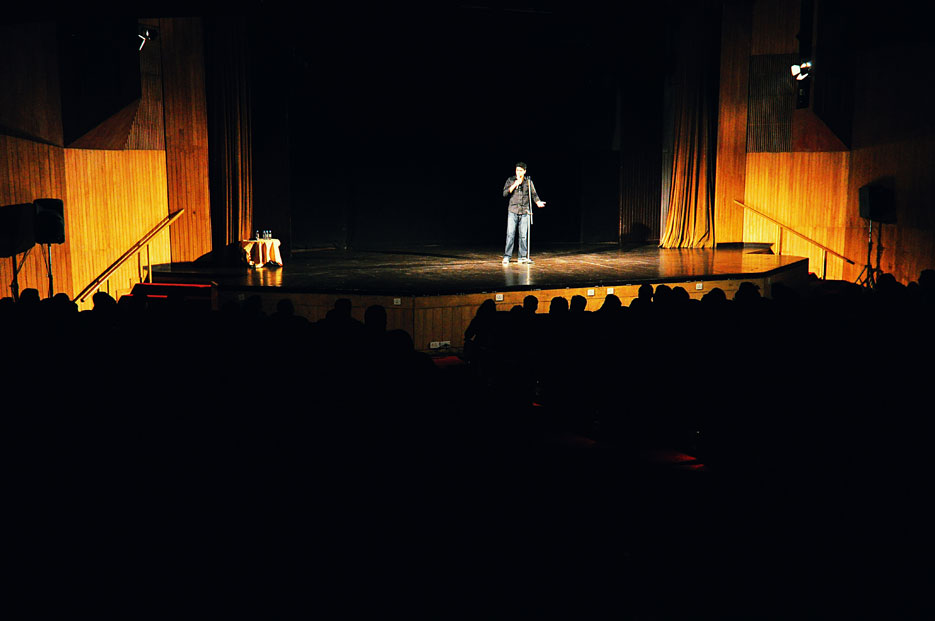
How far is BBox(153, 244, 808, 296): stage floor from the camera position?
8859 millimetres

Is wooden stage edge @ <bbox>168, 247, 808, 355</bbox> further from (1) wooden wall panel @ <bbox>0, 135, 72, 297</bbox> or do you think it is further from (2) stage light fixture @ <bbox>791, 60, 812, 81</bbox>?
(2) stage light fixture @ <bbox>791, 60, 812, 81</bbox>

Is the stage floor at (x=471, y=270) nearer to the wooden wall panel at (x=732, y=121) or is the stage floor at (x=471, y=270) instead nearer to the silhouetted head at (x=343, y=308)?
the wooden wall panel at (x=732, y=121)

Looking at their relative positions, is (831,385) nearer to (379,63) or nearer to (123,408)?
(123,408)

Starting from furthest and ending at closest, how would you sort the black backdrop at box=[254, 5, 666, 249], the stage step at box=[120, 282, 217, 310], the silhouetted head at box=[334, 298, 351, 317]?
the black backdrop at box=[254, 5, 666, 249] → the stage step at box=[120, 282, 217, 310] → the silhouetted head at box=[334, 298, 351, 317]

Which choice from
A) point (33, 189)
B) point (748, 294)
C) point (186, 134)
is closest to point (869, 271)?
point (748, 294)

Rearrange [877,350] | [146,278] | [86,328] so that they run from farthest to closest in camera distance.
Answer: [146,278], [86,328], [877,350]

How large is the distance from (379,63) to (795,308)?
854 cm

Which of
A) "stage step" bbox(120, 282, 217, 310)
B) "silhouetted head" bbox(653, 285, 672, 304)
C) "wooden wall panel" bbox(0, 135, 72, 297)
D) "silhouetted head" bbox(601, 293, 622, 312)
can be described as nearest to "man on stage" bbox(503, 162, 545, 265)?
"stage step" bbox(120, 282, 217, 310)

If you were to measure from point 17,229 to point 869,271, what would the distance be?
412 inches

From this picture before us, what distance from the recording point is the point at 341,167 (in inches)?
529

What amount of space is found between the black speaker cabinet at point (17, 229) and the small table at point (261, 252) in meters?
2.80

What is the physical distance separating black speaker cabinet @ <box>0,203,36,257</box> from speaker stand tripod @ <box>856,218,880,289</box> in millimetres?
10153

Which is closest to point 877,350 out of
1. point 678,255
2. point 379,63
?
point 678,255

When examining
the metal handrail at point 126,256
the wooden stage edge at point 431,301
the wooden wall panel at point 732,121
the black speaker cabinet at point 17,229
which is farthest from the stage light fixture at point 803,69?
the black speaker cabinet at point 17,229
